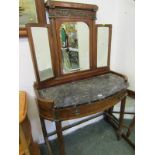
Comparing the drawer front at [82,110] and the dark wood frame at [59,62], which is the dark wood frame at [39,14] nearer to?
Result: the dark wood frame at [59,62]

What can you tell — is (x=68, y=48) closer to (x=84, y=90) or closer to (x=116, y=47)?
(x=84, y=90)

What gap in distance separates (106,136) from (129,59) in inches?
36.8

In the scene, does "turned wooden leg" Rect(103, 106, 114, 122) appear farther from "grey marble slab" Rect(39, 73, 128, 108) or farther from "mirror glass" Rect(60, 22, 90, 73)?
"mirror glass" Rect(60, 22, 90, 73)

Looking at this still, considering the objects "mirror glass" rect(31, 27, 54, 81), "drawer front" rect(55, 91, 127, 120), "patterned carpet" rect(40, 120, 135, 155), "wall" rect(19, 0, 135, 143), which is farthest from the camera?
"patterned carpet" rect(40, 120, 135, 155)

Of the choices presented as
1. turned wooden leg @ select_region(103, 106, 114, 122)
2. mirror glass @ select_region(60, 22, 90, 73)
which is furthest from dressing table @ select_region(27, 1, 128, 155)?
turned wooden leg @ select_region(103, 106, 114, 122)

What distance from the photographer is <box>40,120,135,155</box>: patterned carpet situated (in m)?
1.61

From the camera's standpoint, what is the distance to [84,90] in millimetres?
1337

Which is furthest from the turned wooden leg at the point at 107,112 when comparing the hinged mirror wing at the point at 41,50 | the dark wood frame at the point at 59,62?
the hinged mirror wing at the point at 41,50

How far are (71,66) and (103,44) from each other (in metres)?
0.45

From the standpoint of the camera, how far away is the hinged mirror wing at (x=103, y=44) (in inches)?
64.1

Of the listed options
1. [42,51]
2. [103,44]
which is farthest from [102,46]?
[42,51]

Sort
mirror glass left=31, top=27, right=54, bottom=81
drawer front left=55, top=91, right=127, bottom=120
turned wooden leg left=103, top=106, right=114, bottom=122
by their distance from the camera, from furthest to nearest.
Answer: turned wooden leg left=103, top=106, right=114, bottom=122, mirror glass left=31, top=27, right=54, bottom=81, drawer front left=55, top=91, right=127, bottom=120
